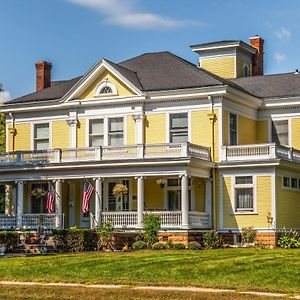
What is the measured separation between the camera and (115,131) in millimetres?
47312

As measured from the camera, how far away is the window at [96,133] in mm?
47719

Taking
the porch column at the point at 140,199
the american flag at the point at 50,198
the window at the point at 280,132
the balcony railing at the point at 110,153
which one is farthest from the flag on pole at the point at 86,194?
the window at the point at 280,132

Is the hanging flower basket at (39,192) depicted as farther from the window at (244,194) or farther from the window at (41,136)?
the window at (244,194)

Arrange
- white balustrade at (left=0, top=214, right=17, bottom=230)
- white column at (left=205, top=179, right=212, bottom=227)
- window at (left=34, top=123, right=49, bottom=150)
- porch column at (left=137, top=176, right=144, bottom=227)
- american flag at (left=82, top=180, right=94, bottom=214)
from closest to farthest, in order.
Answer: porch column at (left=137, top=176, right=144, bottom=227)
american flag at (left=82, top=180, right=94, bottom=214)
white column at (left=205, top=179, right=212, bottom=227)
white balustrade at (left=0, top=214, right=17, bottom=230)
window at (left=34, top=123, right=49, bottom=150)

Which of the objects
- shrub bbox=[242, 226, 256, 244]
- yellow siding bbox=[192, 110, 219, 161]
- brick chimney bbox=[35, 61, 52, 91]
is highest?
brick chimney bbox=[35, 61, 52, 91]

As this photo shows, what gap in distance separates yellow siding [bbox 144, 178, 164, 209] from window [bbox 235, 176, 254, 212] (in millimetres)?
4193

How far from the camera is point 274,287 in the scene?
2350 centimetres

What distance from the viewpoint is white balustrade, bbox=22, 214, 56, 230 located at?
150 feet

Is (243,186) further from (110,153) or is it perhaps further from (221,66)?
(221,66)

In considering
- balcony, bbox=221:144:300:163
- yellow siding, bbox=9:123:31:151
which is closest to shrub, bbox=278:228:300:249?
balcony, bbox=221:144:300:163

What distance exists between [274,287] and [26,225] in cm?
2478

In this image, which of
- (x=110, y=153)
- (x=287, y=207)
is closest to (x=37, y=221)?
(x=110, y=153)

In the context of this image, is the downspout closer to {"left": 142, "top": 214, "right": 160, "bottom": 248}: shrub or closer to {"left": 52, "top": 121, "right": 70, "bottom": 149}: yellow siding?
{"left": 142, "top": 214, "right": 160, "bottom": 248}: shrub

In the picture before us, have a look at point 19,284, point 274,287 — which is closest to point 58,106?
point 19,284
